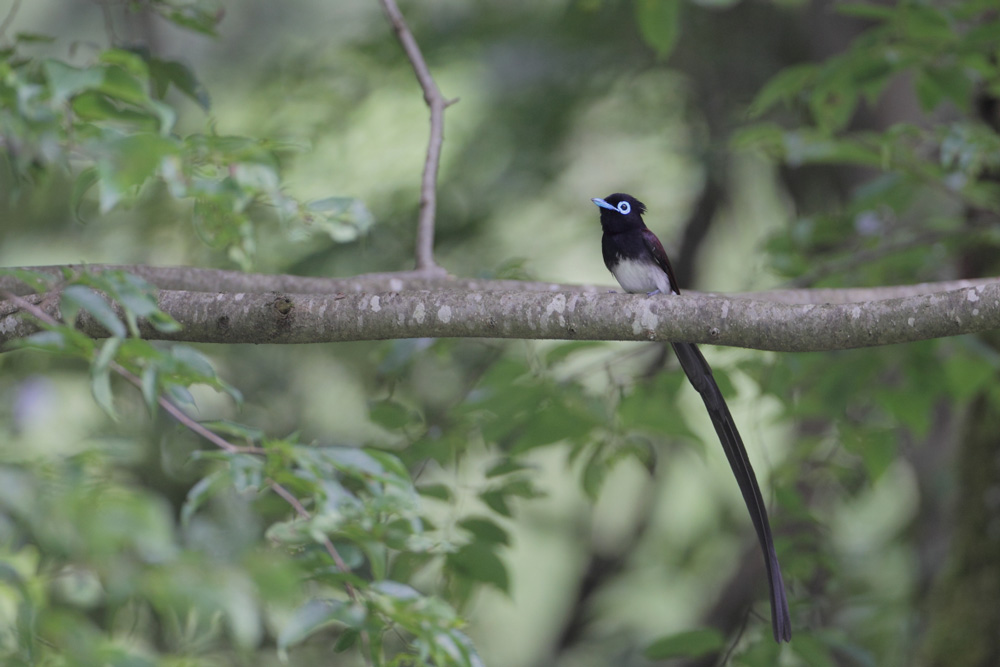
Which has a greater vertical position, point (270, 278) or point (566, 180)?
point (270, 278)

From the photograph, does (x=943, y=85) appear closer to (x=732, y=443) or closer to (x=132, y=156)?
(x=732, y=443)

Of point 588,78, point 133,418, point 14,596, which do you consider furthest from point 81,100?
point 588,78

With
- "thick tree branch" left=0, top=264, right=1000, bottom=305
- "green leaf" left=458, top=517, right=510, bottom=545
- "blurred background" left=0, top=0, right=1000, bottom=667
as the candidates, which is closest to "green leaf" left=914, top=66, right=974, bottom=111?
"blurred background" left=0, top=0, right=1000, bottom=667

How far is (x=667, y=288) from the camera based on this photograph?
3049 mm

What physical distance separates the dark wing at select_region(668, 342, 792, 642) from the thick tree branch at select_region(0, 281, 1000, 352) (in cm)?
56

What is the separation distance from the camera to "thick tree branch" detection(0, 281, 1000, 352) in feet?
6.31

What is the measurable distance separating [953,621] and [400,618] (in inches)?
115

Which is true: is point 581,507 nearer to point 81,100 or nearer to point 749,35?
point 749,35

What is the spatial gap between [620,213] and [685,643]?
1343mm

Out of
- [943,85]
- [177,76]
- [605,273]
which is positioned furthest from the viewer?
[605,273]

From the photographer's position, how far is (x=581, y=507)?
235 inches

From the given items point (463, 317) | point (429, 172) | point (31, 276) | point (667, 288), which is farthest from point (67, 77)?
point (667, 288)

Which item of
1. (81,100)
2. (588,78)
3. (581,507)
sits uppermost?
(81,100)

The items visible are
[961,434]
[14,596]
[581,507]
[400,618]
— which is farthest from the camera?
[581,507]
